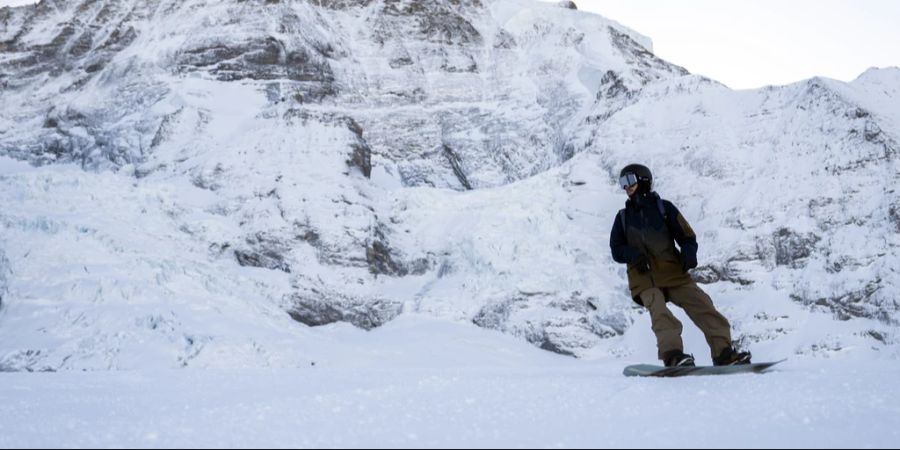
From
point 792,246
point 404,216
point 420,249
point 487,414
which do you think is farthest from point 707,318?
point 404,216

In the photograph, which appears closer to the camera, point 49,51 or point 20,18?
point 49,51

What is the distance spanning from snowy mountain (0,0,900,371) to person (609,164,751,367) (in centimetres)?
1910

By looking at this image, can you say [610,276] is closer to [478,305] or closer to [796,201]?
[478,305]

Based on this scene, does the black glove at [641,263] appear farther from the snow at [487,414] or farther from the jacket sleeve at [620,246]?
the snow at [487,414]

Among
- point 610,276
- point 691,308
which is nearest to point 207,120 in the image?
point 610,276

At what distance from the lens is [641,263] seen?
6113mm

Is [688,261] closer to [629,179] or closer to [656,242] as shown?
[656,242]

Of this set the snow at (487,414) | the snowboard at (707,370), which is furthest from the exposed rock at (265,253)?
the snowboard at (707,370)

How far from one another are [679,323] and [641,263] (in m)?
0.55

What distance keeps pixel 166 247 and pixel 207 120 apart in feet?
60.8

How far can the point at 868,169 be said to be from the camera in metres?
30.6

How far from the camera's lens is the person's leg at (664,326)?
596cm

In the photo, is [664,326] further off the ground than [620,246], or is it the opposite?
[620,246]

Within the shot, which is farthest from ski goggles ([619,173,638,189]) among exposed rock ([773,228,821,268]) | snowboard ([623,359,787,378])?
exposed rock ([773,228,821,268])
